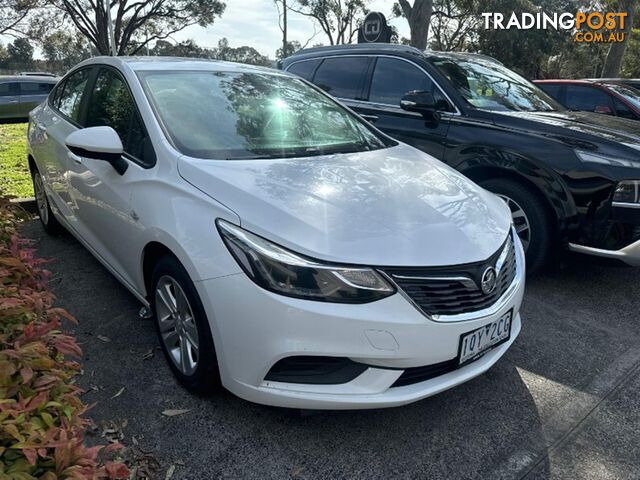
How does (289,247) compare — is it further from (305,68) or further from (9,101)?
(9,101)

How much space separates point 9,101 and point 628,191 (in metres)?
16.7

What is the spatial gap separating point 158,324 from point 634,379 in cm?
250

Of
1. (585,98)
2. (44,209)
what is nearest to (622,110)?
(585,98)

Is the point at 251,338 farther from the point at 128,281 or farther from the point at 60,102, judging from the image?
the point at 60,102

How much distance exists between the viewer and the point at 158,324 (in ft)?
8.36

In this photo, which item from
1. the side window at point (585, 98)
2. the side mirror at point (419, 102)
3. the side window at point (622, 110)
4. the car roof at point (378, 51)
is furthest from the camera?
the side window at point (585, 98)

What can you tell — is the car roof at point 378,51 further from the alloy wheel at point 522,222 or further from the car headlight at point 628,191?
the car headlight at point 628,191

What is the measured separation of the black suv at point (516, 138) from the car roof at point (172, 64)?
1.49 metres

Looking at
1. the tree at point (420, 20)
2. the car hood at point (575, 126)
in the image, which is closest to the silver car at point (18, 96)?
the tree at point (420, 20)

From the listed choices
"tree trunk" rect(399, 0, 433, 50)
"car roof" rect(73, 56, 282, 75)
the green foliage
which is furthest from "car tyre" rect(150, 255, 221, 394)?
the green foliage

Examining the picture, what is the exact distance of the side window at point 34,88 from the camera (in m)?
15.3

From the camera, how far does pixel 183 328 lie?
2.32m

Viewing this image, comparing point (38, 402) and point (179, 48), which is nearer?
point (38, 402)

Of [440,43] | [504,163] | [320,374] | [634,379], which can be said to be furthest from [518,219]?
[440,43]
